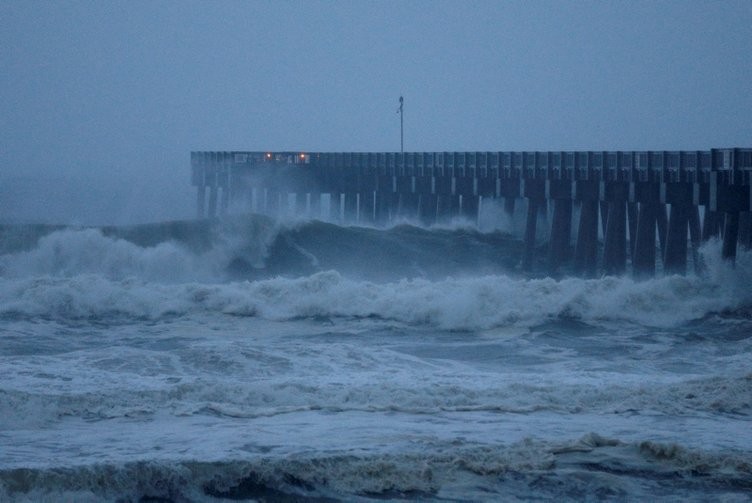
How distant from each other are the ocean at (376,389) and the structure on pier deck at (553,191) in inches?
79.8

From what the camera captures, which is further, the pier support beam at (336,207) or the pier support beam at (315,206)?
the pier support beam at (315,206)

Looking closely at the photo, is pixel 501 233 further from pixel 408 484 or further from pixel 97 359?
pixel 408 484

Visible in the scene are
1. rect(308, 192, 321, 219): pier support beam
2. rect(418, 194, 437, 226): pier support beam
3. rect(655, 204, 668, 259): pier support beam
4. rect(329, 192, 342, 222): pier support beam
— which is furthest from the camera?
rect(308, 192, 321, 219): pier support beam

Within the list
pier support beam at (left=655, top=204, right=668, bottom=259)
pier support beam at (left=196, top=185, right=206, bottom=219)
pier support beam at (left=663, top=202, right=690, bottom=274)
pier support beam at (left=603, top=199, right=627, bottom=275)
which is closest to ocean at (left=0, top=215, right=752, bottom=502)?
pier support beam at (left=663, top=202, right=690, bottom=274)

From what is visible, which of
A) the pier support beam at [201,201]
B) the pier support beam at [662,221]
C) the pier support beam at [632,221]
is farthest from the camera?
the pier support beam at [201,201]

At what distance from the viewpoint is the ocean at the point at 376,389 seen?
8.58m

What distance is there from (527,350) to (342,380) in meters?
4.59

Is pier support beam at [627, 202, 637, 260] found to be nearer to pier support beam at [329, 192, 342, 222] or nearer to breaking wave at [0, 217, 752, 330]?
breaking wave at [0, 217, 752, 330]

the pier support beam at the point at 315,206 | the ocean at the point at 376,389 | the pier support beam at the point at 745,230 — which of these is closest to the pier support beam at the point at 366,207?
the pier support beam at the point at 315,206

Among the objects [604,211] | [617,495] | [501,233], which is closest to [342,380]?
[617,495]

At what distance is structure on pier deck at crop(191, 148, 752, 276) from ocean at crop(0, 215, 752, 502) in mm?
2028

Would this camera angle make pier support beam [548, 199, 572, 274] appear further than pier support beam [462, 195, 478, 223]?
No

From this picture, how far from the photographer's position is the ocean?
28.1 feet

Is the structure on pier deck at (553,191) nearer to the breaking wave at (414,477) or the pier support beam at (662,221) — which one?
the pier support beam at (662,221)
